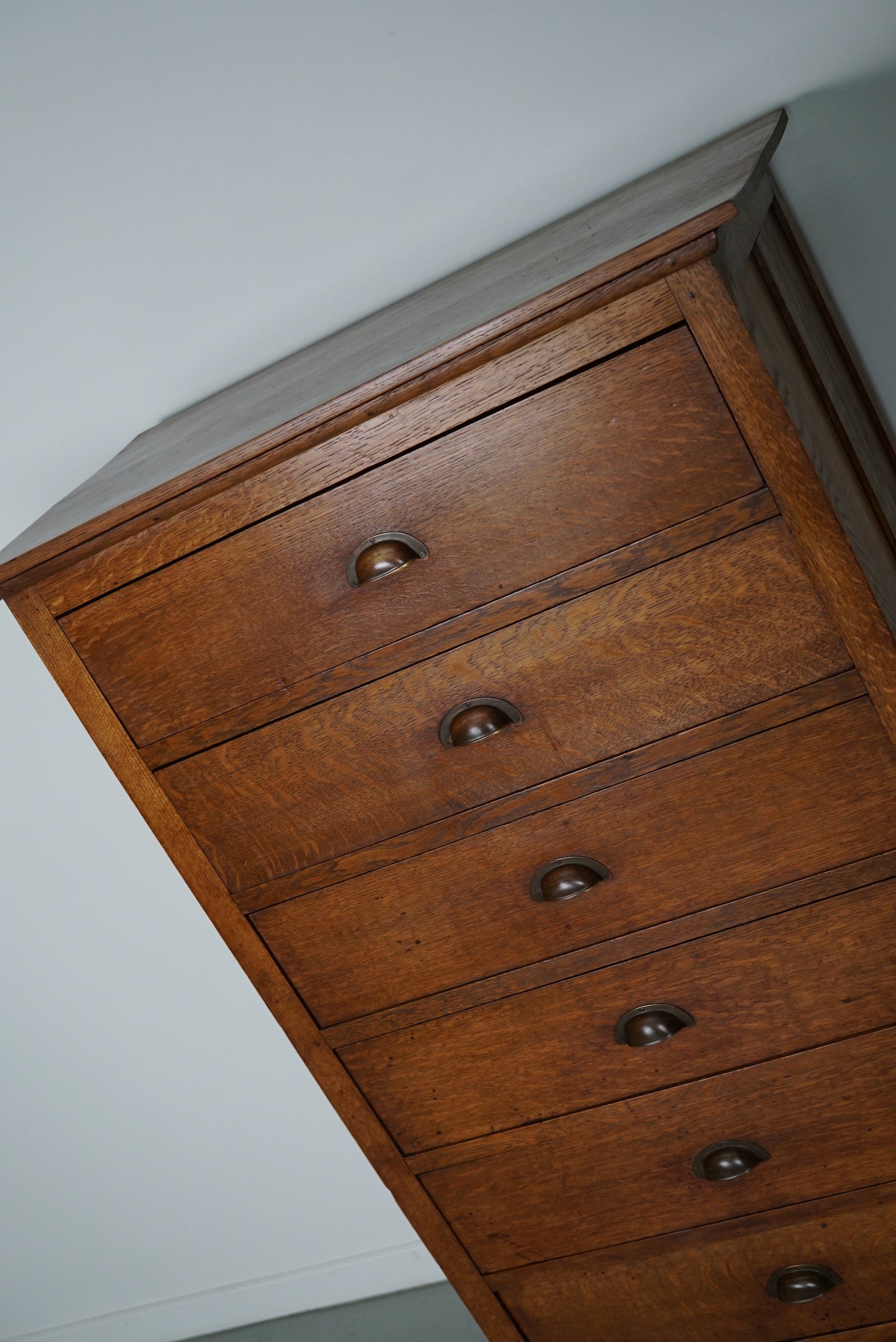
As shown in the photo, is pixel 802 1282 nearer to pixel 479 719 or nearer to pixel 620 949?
pixel 620 949

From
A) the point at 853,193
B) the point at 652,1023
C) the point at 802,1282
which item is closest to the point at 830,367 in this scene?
the point at 853,193

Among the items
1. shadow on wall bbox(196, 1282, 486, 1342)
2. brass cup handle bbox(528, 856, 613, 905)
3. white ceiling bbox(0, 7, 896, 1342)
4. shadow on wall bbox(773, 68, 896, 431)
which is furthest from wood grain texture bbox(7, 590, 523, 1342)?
shadow on wall bbox(773, 68, 896, 431)

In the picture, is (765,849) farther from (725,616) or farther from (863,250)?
(863,250)

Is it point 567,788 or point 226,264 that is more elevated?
point 226,264

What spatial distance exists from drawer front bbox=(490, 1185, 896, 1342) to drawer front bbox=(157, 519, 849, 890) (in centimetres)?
61

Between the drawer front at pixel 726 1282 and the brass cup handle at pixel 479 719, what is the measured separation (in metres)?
0.68

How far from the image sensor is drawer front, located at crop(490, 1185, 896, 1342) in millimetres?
1303

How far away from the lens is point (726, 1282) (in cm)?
135

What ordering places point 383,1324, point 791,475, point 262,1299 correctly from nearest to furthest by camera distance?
point 791,475 < point 383,1324 < point 262,1299

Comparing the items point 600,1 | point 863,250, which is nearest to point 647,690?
point 863,250

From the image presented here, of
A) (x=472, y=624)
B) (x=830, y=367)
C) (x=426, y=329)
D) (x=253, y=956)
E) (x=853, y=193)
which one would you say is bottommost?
(x=253, y=956)

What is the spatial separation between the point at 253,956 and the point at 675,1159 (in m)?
0.54

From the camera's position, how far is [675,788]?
1.16 m

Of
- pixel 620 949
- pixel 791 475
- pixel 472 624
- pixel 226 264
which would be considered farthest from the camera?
pixel 226 264
